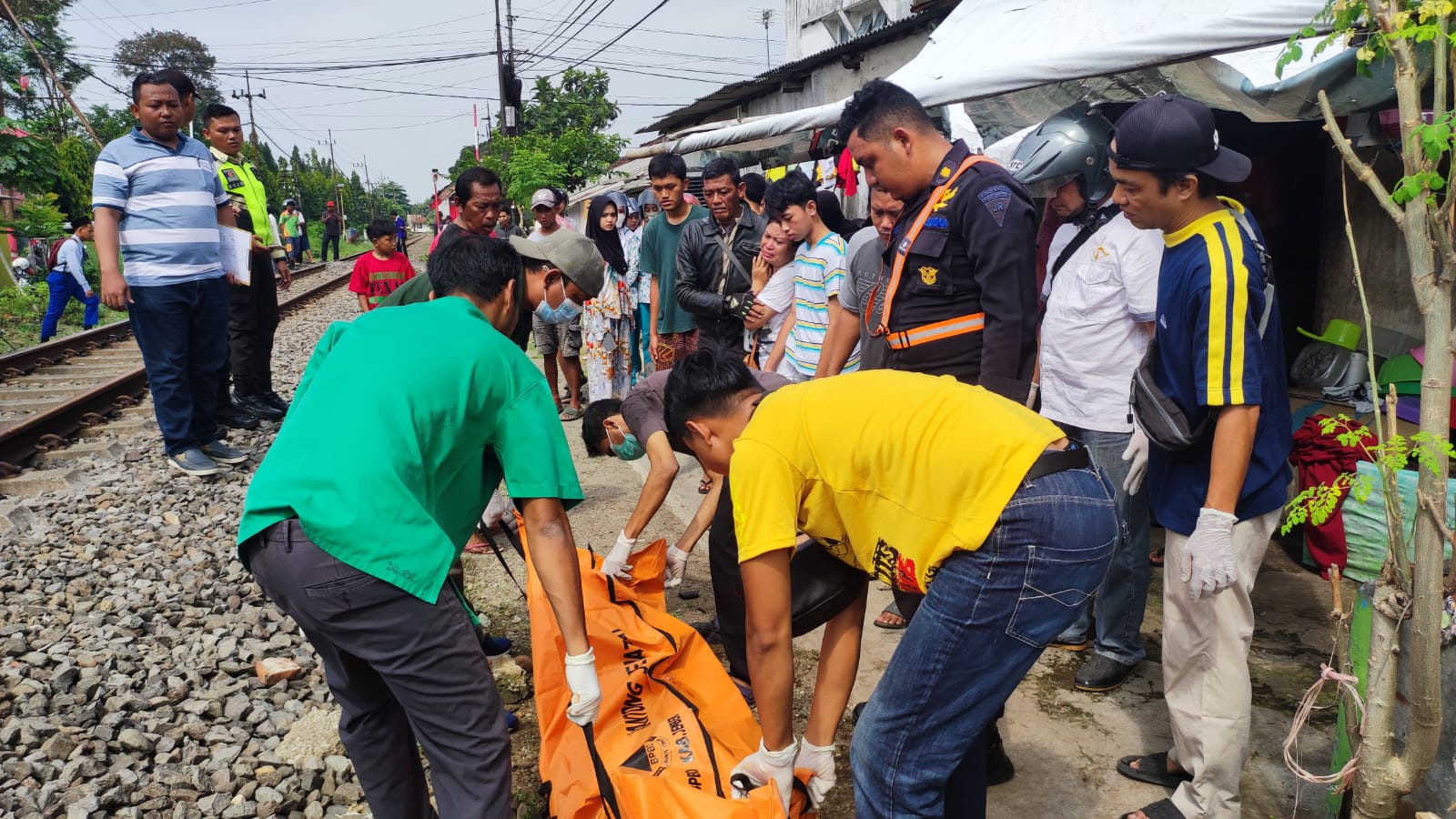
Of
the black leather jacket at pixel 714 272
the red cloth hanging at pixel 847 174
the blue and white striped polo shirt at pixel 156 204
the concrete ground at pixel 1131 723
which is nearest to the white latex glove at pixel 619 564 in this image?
the concrete ground at pixel 1131 723

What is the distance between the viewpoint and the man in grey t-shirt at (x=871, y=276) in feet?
10.8

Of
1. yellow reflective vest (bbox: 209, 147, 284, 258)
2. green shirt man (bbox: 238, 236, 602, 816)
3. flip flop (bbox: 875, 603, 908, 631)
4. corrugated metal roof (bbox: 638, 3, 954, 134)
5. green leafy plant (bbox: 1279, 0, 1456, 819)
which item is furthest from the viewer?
corrugated metal roof (bbox: 638, 3, 954, 134)

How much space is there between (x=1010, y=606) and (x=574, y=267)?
1405 millimetres

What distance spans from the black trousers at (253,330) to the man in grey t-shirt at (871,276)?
4.78 metres

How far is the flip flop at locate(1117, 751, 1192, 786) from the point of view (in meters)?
2.76

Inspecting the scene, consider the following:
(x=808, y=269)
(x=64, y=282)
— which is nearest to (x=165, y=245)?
(x=808, y=269)

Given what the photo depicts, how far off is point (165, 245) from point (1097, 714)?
17.3ft

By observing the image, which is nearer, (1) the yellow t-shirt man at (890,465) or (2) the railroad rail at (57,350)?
(1) the yellow t-shirt man at (890,465)

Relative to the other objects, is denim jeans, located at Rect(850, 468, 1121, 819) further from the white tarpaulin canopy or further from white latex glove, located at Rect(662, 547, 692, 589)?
the white tarpaulin canopy

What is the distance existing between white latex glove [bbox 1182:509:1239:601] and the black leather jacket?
332cm

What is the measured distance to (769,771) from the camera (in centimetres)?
220

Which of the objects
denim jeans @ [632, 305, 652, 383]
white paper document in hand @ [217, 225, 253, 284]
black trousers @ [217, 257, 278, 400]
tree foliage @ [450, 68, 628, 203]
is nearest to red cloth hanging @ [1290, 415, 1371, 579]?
denim jeans @ [632, 305, 652, 383]

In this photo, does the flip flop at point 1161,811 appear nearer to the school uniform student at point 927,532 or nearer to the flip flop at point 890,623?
the school uniform student at point 927,532

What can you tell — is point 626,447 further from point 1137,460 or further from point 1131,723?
point 1131,723
